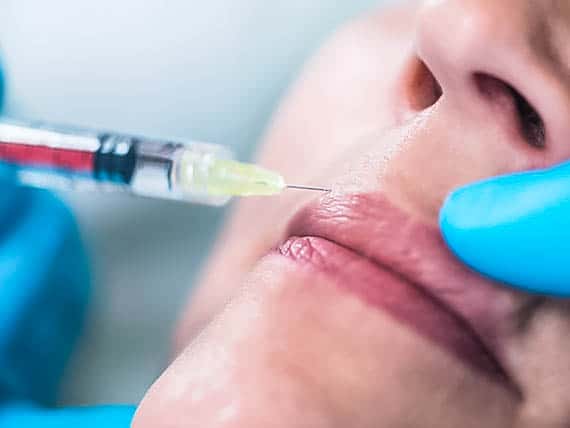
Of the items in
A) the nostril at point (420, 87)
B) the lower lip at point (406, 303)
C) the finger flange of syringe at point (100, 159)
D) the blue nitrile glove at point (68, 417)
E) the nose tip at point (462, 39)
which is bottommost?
the blue nitrile glove at point (68, 417)

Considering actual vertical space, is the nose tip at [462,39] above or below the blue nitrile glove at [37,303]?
above

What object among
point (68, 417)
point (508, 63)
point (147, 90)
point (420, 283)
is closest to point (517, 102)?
point (508, 63)

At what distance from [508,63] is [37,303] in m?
0.61

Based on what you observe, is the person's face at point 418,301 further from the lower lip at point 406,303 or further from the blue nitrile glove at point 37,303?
the blue nitrile glove at point 37,303

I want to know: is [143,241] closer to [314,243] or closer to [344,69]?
[344,69]

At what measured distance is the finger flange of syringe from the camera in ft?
2.60

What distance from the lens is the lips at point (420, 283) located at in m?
0.54

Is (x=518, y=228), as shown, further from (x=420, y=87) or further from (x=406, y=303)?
(x=420, y=87)

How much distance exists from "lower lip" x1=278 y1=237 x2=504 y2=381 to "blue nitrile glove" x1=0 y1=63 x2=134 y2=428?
1.07ft

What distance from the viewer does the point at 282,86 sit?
1210mm

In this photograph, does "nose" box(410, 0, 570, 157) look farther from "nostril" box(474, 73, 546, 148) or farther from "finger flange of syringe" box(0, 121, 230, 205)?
"finger flange of syringe" box(0, 121, 230, 205)

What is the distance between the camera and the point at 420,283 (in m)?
0.55

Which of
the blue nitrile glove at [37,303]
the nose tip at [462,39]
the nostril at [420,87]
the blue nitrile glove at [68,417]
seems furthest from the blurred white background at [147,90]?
the nose tip at [462,39]

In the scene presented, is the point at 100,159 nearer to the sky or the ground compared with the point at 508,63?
nearer to the ground
